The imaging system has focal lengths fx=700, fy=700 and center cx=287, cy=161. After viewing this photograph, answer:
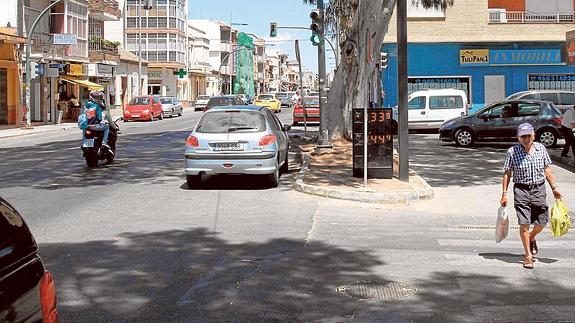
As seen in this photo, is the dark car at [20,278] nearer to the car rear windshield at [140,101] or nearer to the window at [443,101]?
the window at [443,101]

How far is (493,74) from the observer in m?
37.0

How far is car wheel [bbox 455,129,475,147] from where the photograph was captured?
890 inches

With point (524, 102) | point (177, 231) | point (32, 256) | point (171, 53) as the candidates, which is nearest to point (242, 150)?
point (177, 231)

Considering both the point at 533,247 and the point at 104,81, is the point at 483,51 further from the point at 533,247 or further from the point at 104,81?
the point at 533,247

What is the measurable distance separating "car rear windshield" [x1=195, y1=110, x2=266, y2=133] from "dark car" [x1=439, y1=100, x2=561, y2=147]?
37.2ft

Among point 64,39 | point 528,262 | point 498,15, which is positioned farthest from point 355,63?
point 64,39

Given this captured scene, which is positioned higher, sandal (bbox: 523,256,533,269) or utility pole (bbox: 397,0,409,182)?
utility pole (bbox: 397,0,409,182)

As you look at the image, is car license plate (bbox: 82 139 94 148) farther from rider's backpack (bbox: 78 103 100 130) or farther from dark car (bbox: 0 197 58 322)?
dark car (bbox: 0 197 58 322)

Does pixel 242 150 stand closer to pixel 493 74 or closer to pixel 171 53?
pixel 493 74

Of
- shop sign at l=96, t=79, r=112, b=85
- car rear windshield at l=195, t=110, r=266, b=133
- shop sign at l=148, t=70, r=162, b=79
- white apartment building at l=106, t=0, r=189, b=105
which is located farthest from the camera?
shop sign at l=148, t=70, r=162, b=79

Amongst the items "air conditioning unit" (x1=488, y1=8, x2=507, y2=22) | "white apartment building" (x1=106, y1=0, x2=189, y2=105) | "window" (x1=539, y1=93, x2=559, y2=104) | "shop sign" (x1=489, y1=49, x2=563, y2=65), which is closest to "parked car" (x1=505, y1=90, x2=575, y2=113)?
"window" (x1=539, y1=93, x2=559, y2=104)

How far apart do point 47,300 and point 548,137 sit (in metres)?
21.2

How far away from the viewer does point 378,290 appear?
608 cm

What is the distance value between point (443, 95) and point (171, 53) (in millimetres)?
50943
